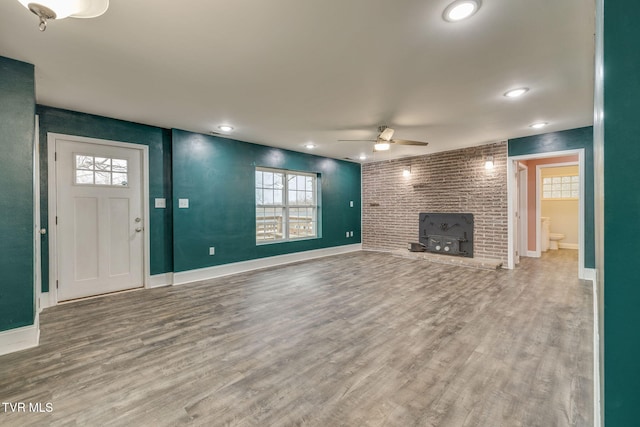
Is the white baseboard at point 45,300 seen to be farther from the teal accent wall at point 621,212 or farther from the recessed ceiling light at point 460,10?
the recessed ceiling light at point 460,10

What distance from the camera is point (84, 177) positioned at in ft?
12.0

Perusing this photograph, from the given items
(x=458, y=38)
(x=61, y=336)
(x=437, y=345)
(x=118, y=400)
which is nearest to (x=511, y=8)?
(x=458, y=38)

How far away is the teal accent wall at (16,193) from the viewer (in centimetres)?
229

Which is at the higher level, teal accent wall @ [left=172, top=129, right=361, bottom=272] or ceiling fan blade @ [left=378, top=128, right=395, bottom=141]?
ceiling fan blade @ [left=378, top=128, right=395, bottom=141]

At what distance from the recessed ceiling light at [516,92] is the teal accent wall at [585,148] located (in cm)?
238

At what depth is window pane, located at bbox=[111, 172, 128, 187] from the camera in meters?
3.89

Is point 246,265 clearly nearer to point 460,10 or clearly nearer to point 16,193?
point 16,193

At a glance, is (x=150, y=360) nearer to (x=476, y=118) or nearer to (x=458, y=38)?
(x=458, y=38)

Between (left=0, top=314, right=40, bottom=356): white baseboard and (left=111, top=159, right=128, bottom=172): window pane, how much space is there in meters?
2.23

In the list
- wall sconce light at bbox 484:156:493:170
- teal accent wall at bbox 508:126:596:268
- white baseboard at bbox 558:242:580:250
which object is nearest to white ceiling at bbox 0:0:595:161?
teal accent wall at bbox 508:126:596:268

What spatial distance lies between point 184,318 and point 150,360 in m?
0.82

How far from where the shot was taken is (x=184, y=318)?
2.96 meters

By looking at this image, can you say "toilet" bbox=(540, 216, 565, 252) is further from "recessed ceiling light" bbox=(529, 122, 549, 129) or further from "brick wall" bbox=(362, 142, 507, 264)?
"recessed ceiling light" bbox=(529, 122, 549, 129)

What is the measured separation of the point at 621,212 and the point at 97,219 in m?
4.95
